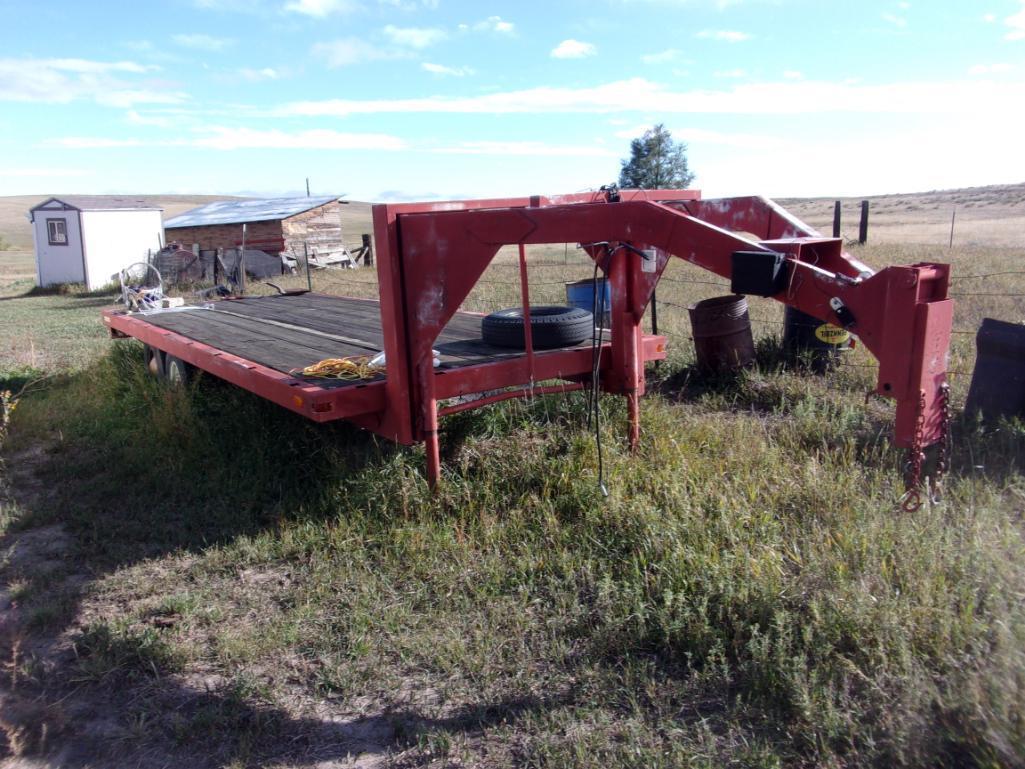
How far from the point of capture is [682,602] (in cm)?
364

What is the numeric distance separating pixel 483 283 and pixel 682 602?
14.8 meters

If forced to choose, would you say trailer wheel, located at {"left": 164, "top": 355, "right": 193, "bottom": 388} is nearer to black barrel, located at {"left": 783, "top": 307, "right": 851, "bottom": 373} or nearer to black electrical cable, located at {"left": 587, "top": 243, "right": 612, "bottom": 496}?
black electrical cable, located at {"left": 587, "top": 243, "right": 612, "bottom": 496}

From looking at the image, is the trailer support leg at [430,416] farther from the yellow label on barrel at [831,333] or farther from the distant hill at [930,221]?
the distant hill at [930,221]

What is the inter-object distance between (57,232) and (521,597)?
27.7 metres

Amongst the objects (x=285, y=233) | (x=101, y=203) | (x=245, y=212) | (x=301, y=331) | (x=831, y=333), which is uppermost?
(x=101, y=203)

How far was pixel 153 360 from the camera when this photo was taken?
869cm

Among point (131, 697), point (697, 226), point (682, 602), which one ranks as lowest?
point (131, 697)

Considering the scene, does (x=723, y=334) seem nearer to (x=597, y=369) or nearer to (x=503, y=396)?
(x=597, y=369)

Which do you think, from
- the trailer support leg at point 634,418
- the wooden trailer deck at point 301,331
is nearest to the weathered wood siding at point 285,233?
the wooden trailer deck at point 301,331

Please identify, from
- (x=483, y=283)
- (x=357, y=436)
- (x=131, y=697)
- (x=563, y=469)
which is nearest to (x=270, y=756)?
(x=131, y=697)

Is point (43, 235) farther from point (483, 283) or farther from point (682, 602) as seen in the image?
point (682, 602)

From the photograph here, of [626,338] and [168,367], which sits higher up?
[626,338]

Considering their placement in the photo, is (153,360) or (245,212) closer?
(153,360)

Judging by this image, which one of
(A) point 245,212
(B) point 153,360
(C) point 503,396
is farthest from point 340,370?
(A) point 245,212
